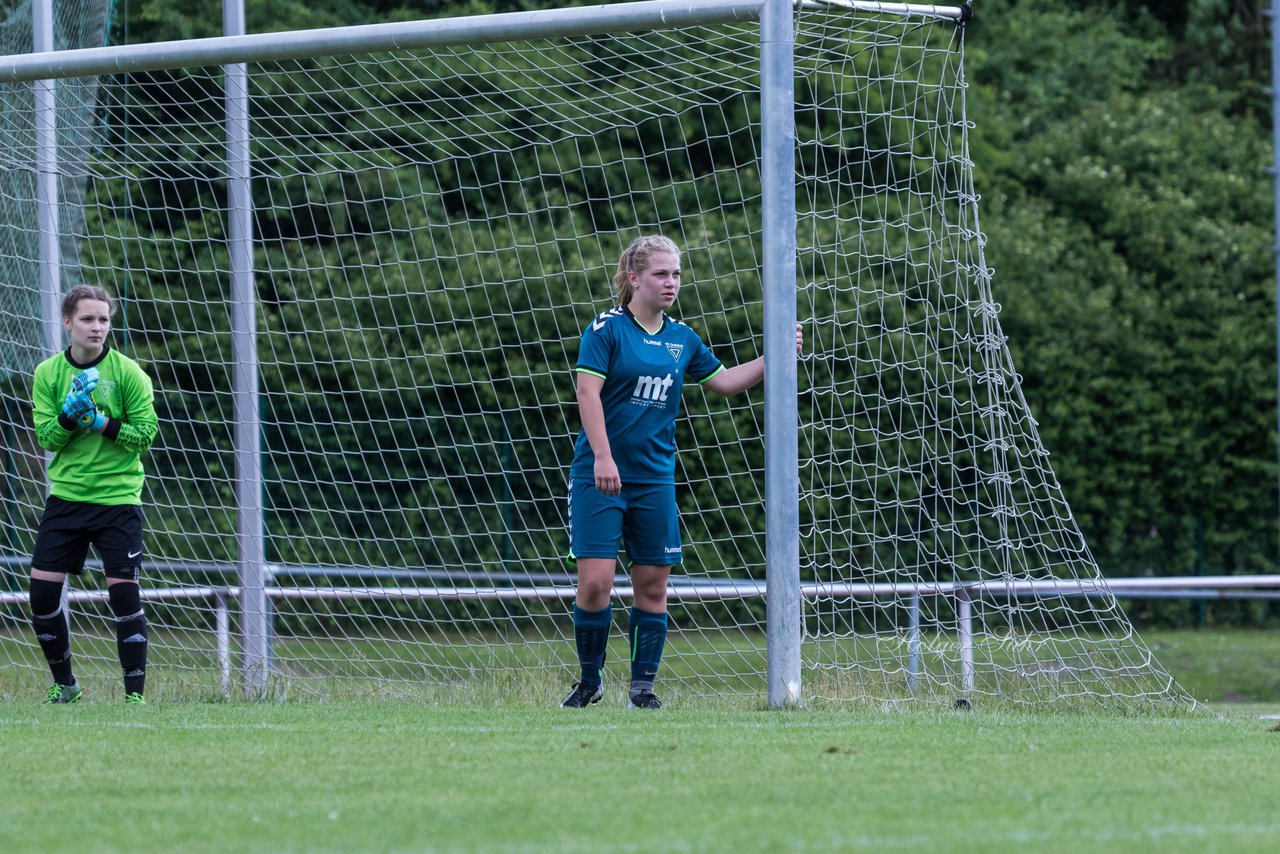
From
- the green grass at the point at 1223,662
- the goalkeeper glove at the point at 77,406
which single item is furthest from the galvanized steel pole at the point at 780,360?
the green grass at the point at 1223,662

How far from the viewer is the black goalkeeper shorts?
7.05 m

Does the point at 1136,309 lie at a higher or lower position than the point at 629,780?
higher

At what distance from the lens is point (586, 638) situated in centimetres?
670

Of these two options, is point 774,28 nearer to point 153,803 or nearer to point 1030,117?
point 153,803

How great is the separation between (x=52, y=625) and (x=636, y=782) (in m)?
3.81

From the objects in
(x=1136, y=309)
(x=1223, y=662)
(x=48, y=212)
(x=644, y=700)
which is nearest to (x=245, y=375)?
(x=48, y=212)

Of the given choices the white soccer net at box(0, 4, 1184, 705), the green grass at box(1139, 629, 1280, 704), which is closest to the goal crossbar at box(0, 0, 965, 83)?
the white soccer net at box(0, 4, 1184, 705)

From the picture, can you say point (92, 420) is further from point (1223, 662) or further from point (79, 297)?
point (1223, 662)

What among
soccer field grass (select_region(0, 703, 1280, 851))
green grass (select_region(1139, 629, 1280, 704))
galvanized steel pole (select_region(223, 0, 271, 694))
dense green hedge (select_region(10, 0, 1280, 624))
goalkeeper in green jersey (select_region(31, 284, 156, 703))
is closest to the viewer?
soccer field grass (select_region(0, 703, 1280, 851))

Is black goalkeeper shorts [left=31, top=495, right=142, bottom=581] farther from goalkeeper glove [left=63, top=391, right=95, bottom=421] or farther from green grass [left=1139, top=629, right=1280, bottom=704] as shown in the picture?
green grass [left=1139, top=629, right=1280, bottom=704]

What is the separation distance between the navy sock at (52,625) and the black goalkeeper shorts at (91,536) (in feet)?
0.34

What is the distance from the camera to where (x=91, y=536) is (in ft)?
23.4

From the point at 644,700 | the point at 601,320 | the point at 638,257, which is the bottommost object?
the point at 644,700

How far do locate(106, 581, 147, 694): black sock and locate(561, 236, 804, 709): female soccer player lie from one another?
1.89 metres
